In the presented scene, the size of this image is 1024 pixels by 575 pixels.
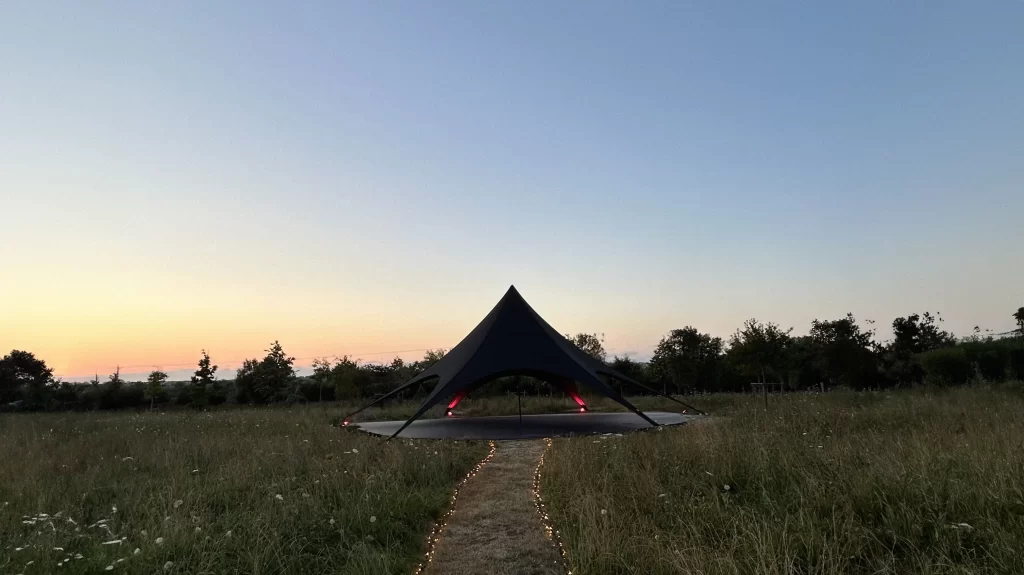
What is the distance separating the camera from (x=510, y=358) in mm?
9852

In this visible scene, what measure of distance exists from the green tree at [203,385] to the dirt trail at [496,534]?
2097 cm

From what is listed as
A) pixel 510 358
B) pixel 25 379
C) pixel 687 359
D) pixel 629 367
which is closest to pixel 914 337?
pixel 687 359

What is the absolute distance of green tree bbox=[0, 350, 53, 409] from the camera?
22562 mm

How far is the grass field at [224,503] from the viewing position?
3.09 meters

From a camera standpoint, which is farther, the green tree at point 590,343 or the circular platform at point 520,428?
the green tree at point 590,343

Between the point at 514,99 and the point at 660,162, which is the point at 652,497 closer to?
the point at 514,99

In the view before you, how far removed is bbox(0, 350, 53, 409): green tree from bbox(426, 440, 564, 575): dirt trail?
2729 cm

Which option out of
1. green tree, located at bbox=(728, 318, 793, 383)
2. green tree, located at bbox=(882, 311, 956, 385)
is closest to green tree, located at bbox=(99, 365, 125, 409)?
green tree, located at bbox=(728, 318, 793, 383)

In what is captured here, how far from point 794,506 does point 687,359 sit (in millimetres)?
21488

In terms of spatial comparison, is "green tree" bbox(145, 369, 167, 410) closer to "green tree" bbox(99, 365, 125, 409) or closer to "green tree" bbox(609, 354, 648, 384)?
"green tree" bbox(99, 365, 125, 409)

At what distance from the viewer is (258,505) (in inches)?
160

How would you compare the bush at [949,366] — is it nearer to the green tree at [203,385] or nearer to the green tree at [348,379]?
the green tree at [348,379]

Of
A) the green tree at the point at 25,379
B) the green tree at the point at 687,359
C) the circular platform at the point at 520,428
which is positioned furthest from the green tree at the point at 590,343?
the green tree at the point at 25,379

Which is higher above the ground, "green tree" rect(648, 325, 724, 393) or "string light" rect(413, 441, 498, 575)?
"green tree" rect(648, 325, 724, 393)
